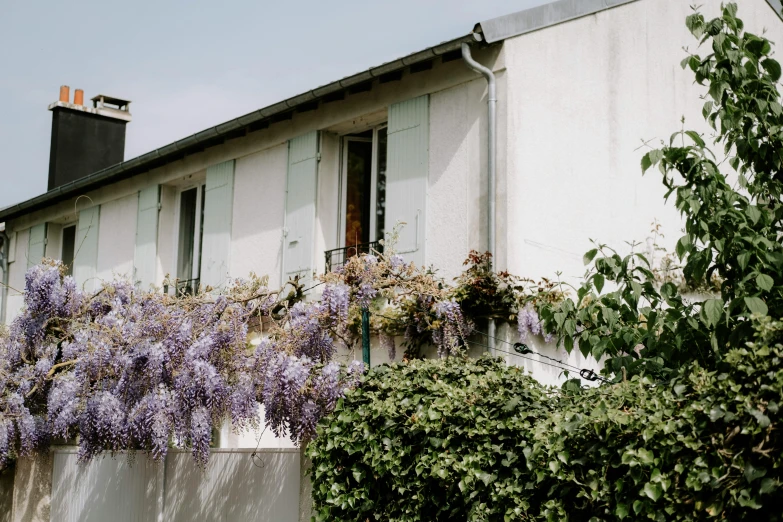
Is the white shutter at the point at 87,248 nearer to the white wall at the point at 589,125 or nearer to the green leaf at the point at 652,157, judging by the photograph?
the white wall at the point at 589,125

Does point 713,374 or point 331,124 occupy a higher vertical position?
point 331,124

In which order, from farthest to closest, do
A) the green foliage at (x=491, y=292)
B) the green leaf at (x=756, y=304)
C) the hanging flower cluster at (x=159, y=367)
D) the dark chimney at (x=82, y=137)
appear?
the dark chimney at (x=82, y=137)
the green foliage at (x=491, y=292)
the hanging flower cluster at (x=159, y=367)
the green leaf at (x=756, y=304)

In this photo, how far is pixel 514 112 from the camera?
30.7 ft

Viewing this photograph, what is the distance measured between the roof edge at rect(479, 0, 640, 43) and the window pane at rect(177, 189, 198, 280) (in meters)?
5.84

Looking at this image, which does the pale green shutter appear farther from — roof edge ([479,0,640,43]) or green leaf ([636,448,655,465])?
green leaf ([636,448,655,465])

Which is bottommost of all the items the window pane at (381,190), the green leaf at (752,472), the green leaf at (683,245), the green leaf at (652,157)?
the green leaf at (752,472)

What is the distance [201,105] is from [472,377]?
10867 millimetres

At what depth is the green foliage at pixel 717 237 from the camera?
5168mm

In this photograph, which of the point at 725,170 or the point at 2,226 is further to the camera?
the point at 2,226

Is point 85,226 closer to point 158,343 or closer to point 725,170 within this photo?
point 158,343

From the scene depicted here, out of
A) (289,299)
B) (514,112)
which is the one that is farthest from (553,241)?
(289,299)

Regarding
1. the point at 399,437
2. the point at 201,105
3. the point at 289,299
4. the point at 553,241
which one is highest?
the point at 201,105

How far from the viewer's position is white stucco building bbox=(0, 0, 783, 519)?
9375 mm

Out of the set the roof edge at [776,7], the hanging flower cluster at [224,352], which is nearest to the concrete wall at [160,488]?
the hanging flower cluster at [224,352]
